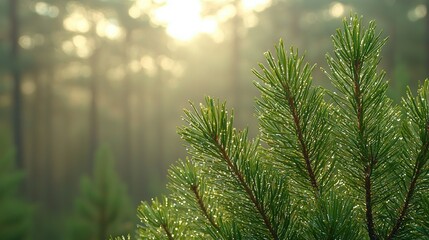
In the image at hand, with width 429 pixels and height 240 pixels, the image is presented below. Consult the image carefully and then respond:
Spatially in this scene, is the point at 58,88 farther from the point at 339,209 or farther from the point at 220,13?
the point at 339,209

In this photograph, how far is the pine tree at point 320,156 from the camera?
1.51 m

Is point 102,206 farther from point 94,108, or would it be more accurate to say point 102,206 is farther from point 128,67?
point 128,67

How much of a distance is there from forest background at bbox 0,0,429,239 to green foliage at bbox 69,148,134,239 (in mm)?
12955

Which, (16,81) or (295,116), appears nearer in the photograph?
(295,116)

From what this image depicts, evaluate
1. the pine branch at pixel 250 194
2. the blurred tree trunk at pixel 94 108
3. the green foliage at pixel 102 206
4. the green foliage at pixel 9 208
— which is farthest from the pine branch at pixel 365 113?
the blurred tree trunk at pixel 94 108

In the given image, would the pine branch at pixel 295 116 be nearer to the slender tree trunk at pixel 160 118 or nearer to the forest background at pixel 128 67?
the forest background at pixel 128 67

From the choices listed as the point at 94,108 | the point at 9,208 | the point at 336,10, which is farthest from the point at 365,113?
the point at 94,108

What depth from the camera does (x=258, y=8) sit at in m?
36.6

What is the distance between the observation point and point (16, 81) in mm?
25812

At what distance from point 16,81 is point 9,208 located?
12847mm

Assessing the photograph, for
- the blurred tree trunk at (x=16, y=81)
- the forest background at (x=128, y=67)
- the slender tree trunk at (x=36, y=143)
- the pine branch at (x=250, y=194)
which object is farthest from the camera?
the slender tree trunk at (x=36, y=143)

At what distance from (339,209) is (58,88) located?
38163 mm

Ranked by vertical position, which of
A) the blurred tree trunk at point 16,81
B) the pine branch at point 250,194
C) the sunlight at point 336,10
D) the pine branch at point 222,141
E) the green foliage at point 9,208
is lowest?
the pine branch at point 250,194

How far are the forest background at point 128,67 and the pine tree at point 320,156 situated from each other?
2282 centimetres
